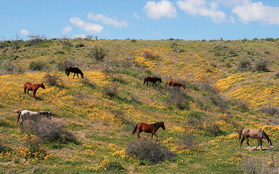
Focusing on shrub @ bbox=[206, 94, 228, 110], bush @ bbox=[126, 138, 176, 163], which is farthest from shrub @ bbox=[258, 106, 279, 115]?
bush @ bbox=[126, 138, 176, 163]

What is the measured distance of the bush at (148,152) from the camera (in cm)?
1326

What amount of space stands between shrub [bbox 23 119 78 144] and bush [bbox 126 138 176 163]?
4296mm

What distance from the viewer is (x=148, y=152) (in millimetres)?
13406

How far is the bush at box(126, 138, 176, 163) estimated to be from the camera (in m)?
13.3

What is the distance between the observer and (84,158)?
41.5 ft

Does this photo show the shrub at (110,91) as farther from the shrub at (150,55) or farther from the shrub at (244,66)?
the shrub at (244,66)

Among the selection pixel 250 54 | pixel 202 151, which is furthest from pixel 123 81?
pixel 250 54

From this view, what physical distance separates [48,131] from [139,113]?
11.1 meters

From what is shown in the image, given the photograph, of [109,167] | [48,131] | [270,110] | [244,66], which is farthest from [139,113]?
[244,66]

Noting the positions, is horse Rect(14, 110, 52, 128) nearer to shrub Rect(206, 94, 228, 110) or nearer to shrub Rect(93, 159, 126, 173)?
shrub Rect(93, 159, 126, 173)

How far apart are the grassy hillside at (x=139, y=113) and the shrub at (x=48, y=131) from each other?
0.07 metres

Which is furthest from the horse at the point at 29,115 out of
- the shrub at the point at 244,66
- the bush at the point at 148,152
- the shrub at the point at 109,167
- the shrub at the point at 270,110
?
the shrub at the point at 244,66

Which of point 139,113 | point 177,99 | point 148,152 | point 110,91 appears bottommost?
point 148,152

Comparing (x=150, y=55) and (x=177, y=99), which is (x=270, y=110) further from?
(x=150, y=55)
